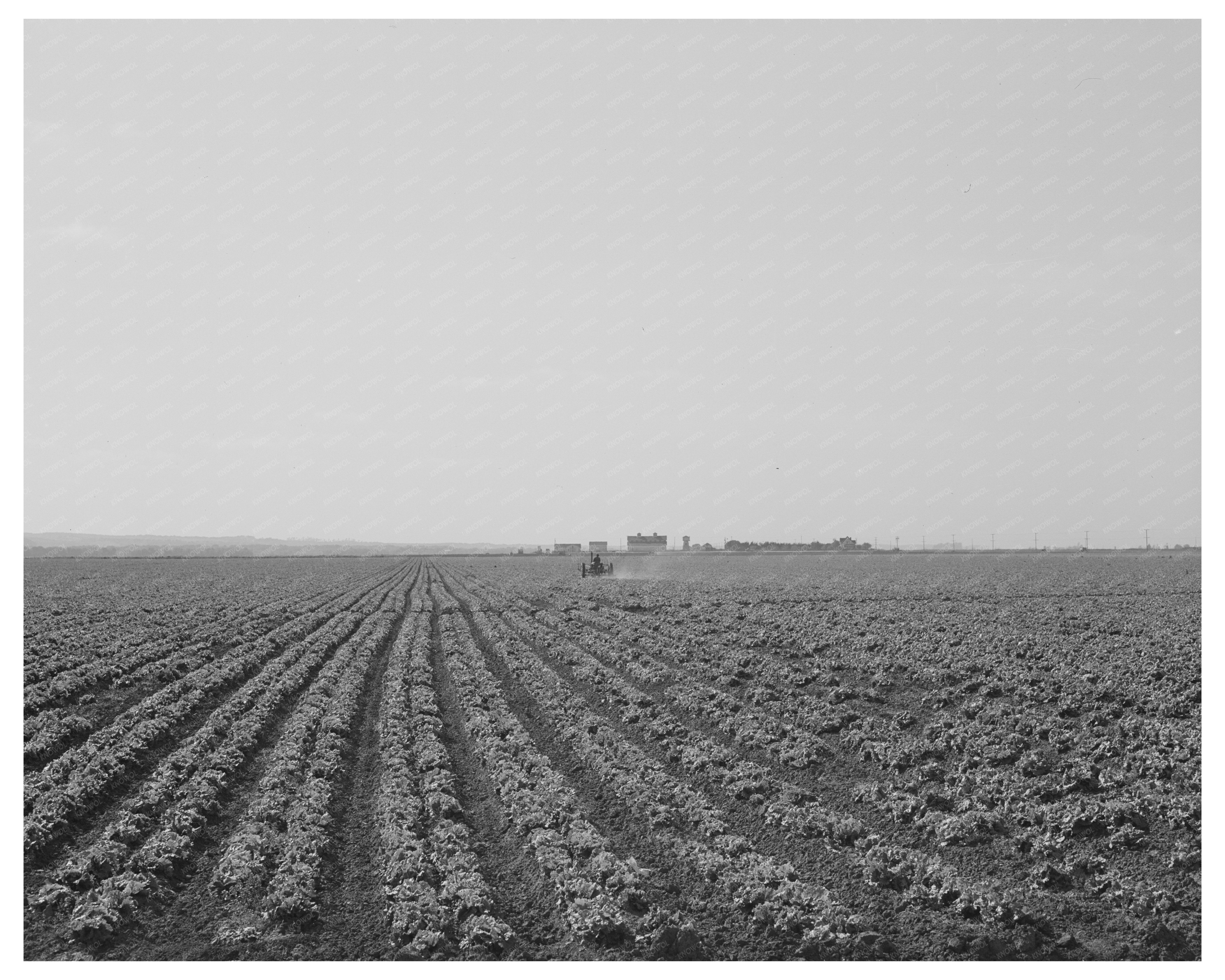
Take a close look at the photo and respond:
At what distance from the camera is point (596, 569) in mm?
66875

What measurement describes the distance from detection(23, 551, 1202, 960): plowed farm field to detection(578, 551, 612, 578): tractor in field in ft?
129

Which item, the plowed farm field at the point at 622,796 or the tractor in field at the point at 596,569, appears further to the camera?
the tractor in field at the point at 596,569

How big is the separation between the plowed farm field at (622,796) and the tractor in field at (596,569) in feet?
129

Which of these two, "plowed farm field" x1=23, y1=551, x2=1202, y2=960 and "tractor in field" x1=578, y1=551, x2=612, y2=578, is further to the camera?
"tractor in field" x1=578, y1=551, x2=612, y2=578

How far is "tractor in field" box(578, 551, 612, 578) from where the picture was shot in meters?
66.5

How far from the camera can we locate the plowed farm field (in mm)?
8250

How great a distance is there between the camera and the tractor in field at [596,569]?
2618 inches

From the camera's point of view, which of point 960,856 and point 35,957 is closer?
point 35,957

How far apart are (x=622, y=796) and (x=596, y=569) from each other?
2164 inches

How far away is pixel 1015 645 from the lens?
22.3 meters

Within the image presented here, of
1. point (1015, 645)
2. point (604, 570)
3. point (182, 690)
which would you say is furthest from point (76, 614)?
point (604, 570)

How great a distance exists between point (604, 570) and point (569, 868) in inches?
2317

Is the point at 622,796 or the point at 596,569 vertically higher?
the point at 596,569

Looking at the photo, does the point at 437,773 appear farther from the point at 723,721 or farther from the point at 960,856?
the point at 960,856
